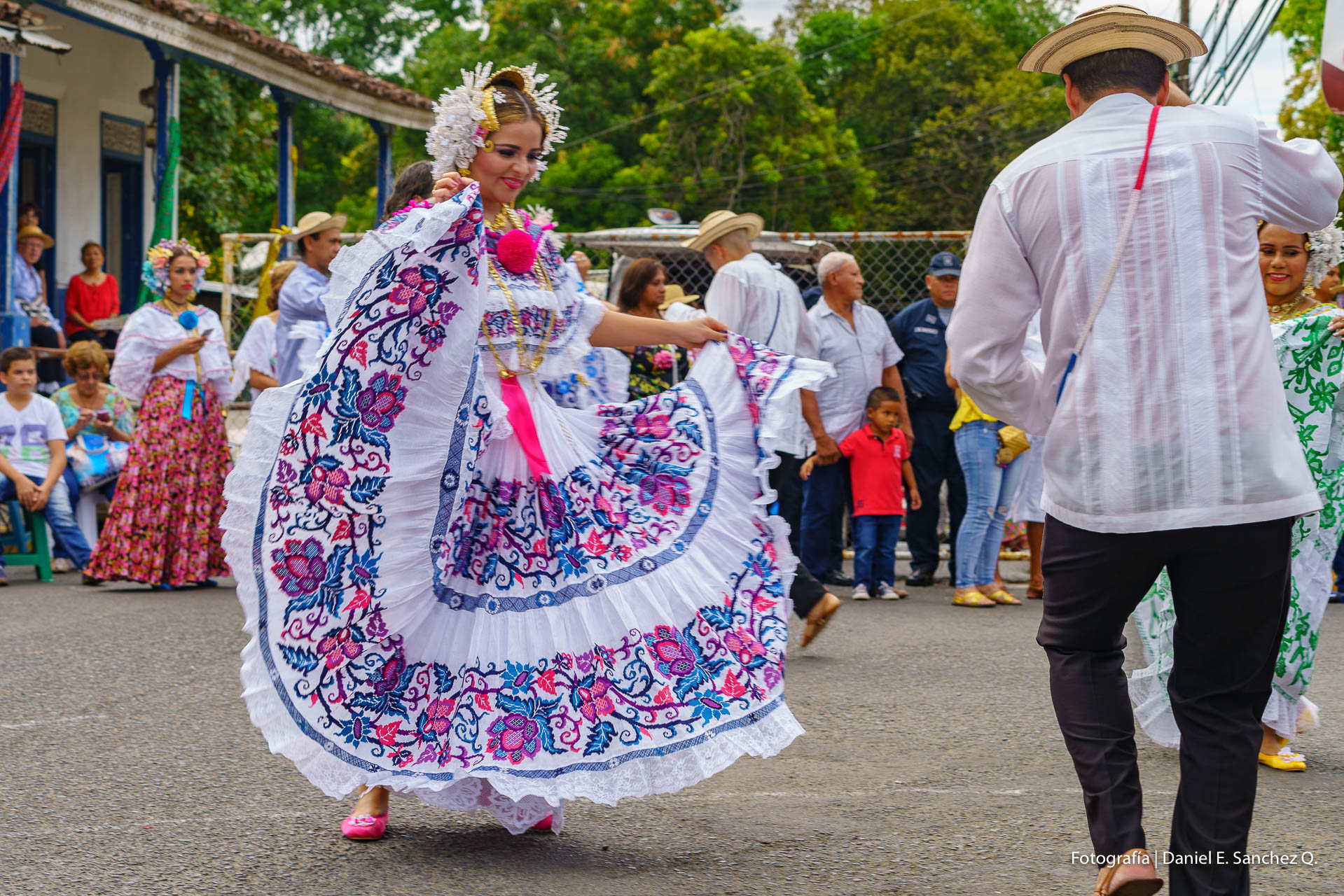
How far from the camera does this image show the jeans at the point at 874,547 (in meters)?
8.45

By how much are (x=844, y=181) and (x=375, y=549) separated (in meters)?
35.2

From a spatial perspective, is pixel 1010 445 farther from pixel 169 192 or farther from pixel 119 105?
pixel 119 105

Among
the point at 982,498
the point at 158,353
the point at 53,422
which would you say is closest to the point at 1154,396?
the point at 982,498

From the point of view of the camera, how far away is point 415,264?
3.51m

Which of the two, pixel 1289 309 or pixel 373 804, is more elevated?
pixel 1289 309

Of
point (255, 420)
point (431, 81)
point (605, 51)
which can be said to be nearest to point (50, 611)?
point (255, 420)

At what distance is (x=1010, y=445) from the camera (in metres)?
8.02

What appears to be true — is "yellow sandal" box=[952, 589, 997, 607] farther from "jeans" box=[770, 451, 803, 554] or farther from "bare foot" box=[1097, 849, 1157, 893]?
"bare foot" box=[1097, 849, 1157, 893]

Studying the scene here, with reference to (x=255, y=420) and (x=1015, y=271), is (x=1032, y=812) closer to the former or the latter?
(x=1015, y=271)

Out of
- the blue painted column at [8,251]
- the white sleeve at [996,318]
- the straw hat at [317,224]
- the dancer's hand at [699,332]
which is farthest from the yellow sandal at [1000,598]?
the blue painted column at [8,251]

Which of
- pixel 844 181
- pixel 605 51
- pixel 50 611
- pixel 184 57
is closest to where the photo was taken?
pixel 50 611

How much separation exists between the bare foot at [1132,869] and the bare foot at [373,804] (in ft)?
6.05

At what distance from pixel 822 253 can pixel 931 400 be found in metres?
2.18

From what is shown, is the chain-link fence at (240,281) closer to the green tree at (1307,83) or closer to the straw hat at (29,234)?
the straw hat at (29,234)
